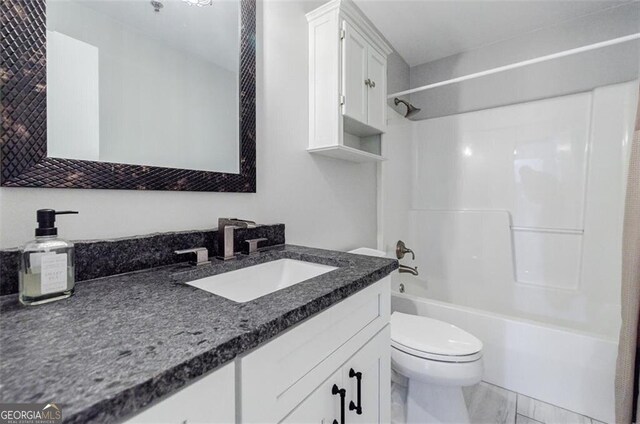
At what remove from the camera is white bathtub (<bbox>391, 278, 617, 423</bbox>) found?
1328mm

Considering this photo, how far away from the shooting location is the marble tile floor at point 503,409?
1338 millimetres

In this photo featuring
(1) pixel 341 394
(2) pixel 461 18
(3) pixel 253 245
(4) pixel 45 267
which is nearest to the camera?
(4) pixel 45 267

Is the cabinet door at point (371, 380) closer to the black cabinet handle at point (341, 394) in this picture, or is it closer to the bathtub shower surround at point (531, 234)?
the black cabinet handle at point (341, 394)

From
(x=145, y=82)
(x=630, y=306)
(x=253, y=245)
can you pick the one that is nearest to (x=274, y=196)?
(x=253, y=245)

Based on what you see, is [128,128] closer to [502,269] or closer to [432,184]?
[432,184]

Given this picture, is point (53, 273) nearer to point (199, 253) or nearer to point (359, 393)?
point (199, 253)

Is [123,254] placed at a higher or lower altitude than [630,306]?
higher

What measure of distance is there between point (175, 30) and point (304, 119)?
613 mm

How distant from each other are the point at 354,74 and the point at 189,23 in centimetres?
73

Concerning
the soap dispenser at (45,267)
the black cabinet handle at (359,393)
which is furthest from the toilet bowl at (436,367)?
the soap dispenser at (45,267)

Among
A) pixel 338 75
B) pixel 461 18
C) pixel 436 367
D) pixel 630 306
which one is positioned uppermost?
pixel 461 18

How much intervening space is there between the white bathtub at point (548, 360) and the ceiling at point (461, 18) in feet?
6.00

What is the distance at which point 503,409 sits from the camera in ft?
4.61

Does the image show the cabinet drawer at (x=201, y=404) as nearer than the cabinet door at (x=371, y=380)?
Yes
